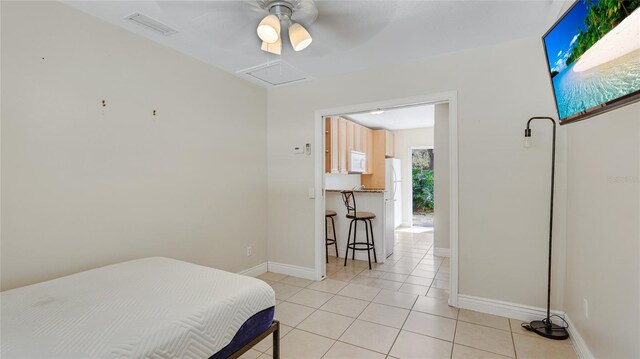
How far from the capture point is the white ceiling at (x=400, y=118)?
17.0ft

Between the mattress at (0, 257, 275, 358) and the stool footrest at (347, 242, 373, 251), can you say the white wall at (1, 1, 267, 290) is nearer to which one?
the mattress at (0, 257, 275, 358)

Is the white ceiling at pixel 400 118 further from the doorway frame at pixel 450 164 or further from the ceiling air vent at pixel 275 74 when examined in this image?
the ceiling air vent at pixel 275 74

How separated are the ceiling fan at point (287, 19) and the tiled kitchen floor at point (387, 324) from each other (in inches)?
82.1

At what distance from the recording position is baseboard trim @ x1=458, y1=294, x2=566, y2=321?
2430 mm

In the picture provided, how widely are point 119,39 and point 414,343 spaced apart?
10.8 ft

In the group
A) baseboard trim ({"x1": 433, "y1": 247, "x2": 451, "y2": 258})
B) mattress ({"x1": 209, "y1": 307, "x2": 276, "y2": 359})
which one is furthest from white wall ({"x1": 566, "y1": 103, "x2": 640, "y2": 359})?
baseboard trim ({"x1": 433, "y1": 247, "x2": 451, "y2": 258})

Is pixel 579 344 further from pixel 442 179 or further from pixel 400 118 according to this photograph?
pixel 400 118

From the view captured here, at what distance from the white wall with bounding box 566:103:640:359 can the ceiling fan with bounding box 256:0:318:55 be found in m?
1.70

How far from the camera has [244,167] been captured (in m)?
3.46

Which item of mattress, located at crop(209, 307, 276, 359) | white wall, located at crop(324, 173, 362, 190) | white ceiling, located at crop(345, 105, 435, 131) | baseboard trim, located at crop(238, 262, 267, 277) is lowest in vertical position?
baseboard trim, located at crop(238, 262, 267, 277)

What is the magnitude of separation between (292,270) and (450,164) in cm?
226

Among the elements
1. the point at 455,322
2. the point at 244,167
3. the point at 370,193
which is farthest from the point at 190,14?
the point at 370,193

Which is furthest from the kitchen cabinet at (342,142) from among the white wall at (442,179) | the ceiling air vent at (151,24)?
the ceiling air vent at (151,24)

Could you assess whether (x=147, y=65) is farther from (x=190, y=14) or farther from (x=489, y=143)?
(x=489, y=143)
